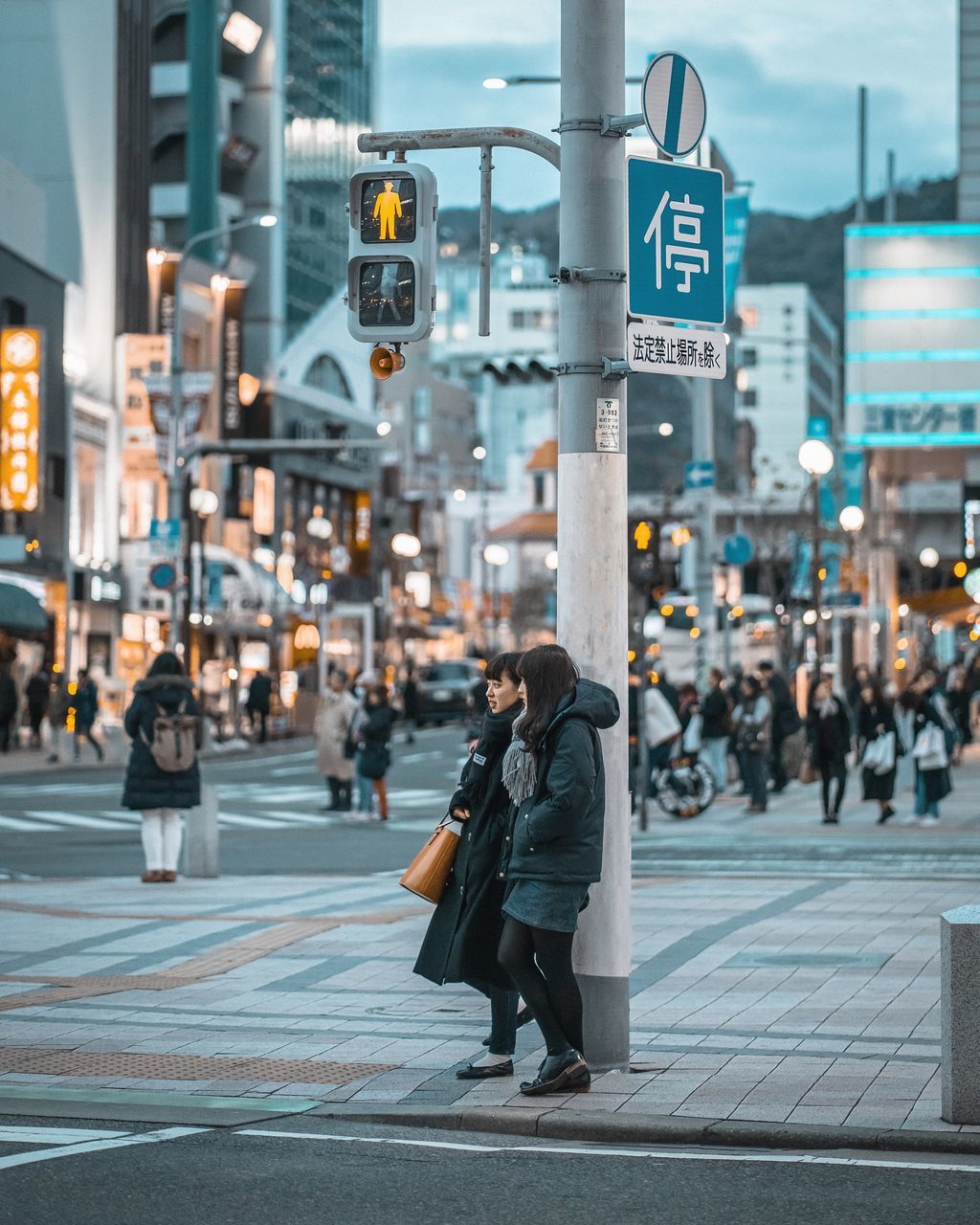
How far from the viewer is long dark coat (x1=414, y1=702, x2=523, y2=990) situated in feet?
29.0

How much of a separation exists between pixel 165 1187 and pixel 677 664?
1698 inches

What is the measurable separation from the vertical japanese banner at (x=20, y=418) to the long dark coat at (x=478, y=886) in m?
38.4

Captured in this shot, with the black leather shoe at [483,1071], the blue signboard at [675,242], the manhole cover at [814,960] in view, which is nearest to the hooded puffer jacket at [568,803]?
the black leather shoe at [483,1071]

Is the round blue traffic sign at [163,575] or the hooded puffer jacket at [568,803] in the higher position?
the round blue traffic sign at [163,575]

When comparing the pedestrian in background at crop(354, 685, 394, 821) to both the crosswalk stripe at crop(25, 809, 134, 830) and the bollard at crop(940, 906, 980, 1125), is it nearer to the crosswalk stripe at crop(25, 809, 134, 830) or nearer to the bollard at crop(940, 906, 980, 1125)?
the crosswalk stripe at crop(25, 809, 134, 830)

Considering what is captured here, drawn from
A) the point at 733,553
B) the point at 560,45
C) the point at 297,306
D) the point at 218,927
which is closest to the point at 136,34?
the point at 297,306

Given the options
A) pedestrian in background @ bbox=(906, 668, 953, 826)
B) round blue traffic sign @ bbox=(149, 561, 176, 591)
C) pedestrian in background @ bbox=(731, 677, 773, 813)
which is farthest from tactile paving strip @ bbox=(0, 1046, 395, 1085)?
round blue traffic sign @ bbox=(149, 561, 176, 591)

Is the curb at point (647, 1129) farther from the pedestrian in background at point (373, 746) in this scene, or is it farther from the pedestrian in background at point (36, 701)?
the pedestrian in background at point (36, 701)

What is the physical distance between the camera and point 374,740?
26.2 meters

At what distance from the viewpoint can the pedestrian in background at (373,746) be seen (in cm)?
2589

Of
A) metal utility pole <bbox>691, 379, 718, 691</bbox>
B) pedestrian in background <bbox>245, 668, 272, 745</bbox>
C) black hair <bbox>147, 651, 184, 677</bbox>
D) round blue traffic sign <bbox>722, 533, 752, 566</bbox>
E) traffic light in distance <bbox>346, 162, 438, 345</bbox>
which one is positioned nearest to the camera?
traffic light in distance <bbox>346, 162, 438, 345</bbox>

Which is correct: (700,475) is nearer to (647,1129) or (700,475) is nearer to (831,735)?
(831,735)

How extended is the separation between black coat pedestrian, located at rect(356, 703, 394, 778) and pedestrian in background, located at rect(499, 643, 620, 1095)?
17128mm

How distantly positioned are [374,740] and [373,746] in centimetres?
20
